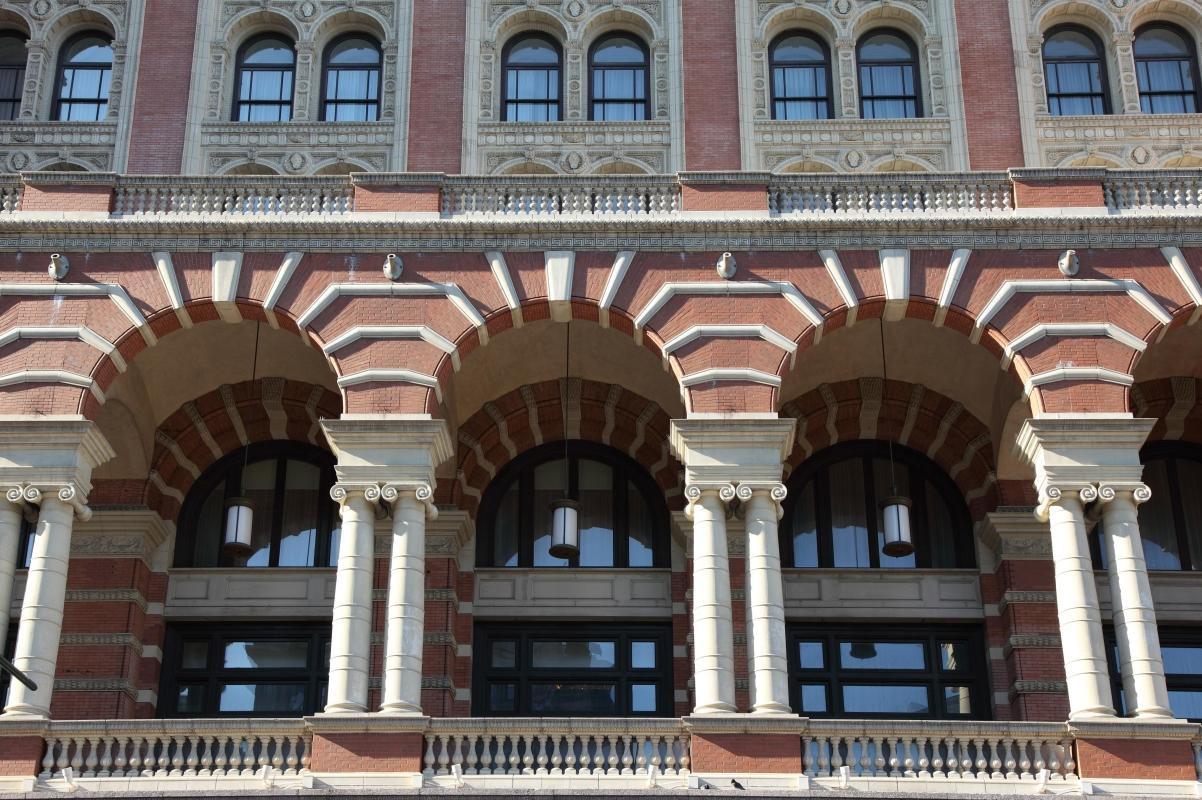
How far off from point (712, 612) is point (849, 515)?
22.2 ft

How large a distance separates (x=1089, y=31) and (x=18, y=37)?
807 inches

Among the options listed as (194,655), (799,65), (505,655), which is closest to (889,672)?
(505,655)

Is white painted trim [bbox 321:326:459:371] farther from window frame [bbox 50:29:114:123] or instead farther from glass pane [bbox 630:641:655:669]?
window frame [bbox 50:29:114:123]

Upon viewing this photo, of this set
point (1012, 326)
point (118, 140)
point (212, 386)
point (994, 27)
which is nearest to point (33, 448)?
point (212, 386)

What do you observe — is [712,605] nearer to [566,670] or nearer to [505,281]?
[566,670]

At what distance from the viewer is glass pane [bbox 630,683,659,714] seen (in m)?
28.5

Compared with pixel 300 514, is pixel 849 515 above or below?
below

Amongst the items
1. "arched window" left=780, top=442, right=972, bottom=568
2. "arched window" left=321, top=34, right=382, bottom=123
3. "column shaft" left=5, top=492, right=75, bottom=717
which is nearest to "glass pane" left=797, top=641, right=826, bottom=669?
"arched window" left=780, top=442, right=972, bottom=568

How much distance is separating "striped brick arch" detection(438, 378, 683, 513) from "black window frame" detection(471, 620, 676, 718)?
2189mm

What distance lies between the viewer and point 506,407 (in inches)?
1172

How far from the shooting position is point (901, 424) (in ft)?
98.5

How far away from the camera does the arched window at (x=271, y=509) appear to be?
29578 millimetres

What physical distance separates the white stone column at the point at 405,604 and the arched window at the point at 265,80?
10208mm

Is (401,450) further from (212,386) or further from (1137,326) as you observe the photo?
(1137,326)
